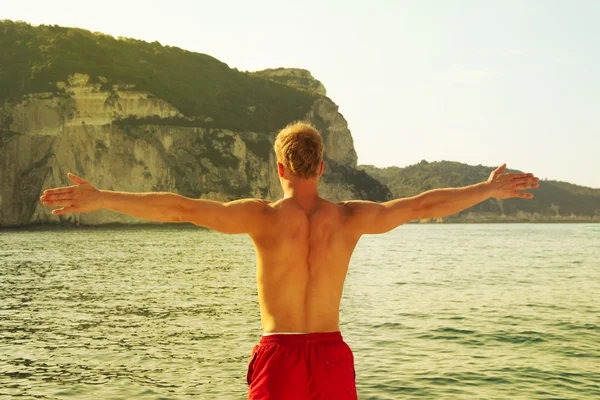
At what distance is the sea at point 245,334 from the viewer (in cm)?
1056

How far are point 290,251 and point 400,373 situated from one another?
820 centimetres

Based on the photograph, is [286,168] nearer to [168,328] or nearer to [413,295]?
[168,328]

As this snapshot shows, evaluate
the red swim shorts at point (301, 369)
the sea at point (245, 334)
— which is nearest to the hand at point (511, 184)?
the red swim shorts at point (301, 369)

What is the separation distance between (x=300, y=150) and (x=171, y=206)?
783 millimetres

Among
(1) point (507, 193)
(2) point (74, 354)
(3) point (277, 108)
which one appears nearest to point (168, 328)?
(2) point (74, 354)

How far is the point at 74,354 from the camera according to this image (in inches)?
498

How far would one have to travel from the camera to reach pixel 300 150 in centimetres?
364

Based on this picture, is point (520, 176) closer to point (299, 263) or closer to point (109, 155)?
point (299, 263)

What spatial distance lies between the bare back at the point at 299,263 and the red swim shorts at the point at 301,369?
78 millimetres

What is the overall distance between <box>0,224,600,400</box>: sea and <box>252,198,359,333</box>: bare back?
666 centimetres

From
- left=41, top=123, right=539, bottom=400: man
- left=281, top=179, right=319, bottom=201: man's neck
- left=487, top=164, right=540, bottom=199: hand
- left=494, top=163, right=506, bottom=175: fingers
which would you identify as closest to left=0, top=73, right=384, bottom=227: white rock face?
left=494, top=163, right=506, bottom=175: fingers

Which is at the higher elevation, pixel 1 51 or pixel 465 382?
pixel 1 51

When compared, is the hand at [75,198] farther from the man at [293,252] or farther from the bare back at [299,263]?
the bare back at [299,263]

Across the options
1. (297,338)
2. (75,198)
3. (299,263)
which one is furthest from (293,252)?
(75,198)
